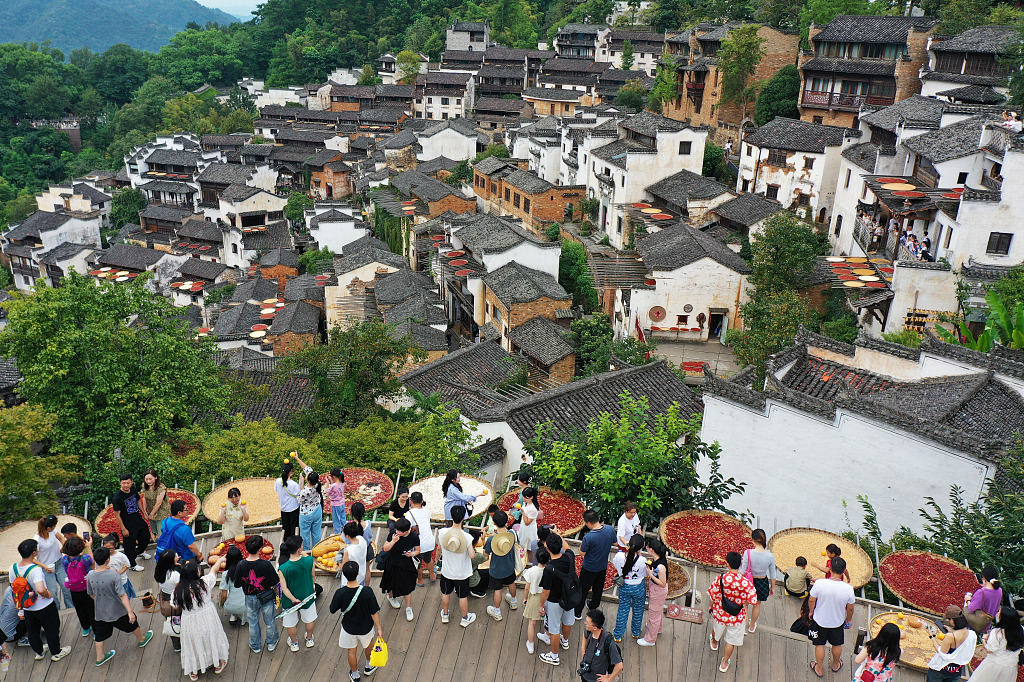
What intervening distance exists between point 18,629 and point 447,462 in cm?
798

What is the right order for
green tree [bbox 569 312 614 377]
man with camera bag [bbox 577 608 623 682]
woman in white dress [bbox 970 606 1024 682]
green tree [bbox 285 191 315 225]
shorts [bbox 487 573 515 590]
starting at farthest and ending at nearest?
1. green tree [bbox 285 191 315 225]
2. green tree [bbox 569 312 614 377]
3. shorts [bbox 487 573 515 590]
4. man with camera bag [bbox 577 608 623 682]
5. woman in white dress [bbox 970 606 1024 682]

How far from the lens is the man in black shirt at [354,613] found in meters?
8.27

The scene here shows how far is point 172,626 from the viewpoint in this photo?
8758 millimetres

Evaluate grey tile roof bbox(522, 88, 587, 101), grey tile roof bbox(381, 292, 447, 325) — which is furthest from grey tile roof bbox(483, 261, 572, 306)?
grey tile roof bbox(522, 88, 587, 101)

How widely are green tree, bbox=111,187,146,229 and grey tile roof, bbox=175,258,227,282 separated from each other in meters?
17.1

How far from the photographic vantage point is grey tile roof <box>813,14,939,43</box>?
133 ft

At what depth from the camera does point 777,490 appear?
14.2 meters

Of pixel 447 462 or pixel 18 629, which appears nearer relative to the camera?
pixel 18 629

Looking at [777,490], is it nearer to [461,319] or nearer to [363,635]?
[363,635]

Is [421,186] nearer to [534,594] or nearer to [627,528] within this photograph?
[627,528]

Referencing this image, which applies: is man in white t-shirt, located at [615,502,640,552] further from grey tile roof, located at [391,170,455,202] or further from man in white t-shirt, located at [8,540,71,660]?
grey tile roof, located at [391,170,455,202]

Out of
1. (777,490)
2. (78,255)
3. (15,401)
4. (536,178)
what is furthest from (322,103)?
(777,490)

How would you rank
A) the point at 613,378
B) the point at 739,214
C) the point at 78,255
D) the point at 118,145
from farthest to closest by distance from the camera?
1. the point at 118,145
2. the point at 78,255
3. the point at 739,214
4. the point at 613,378

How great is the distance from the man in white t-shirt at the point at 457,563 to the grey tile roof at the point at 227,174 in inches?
2285
